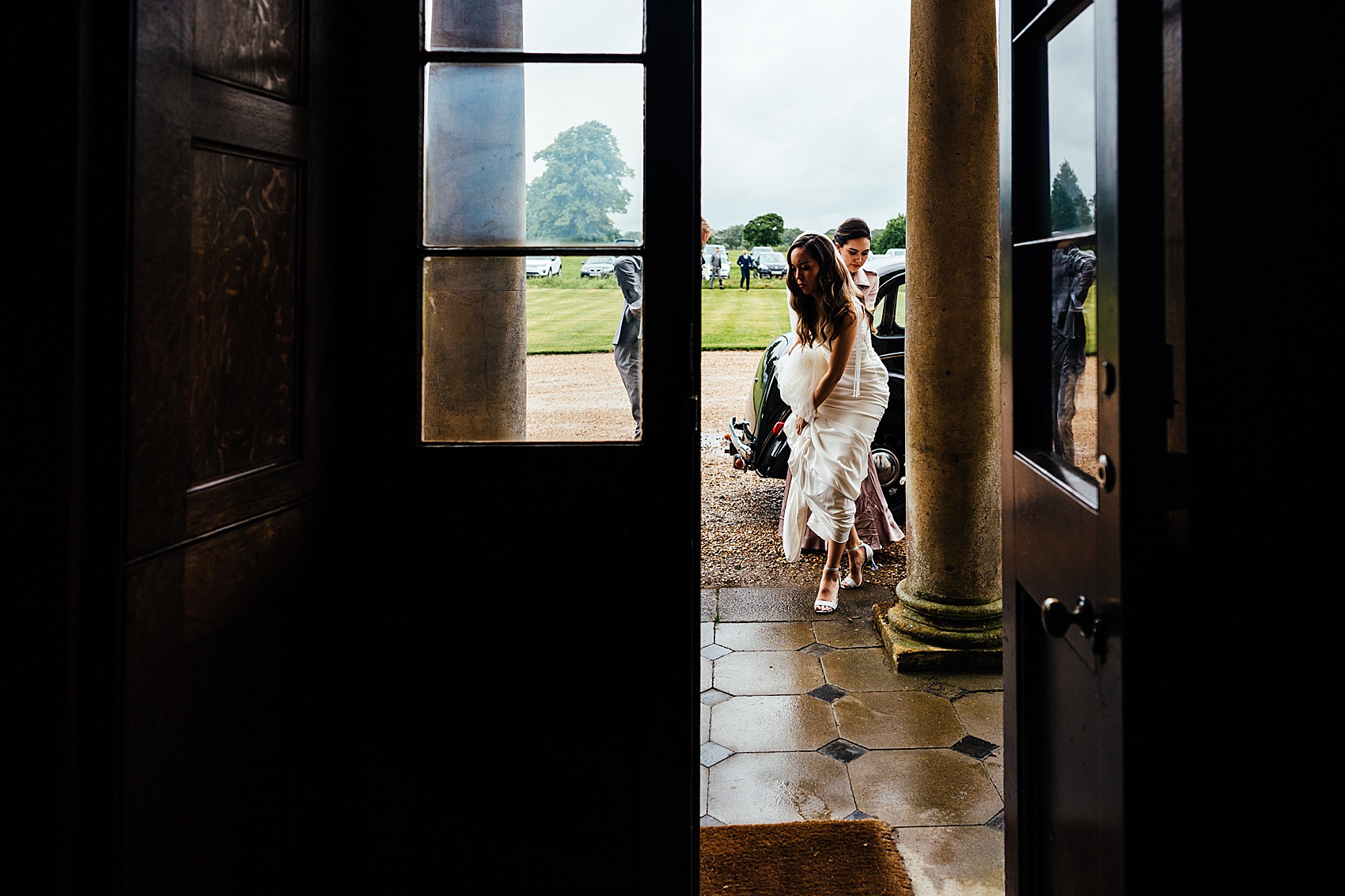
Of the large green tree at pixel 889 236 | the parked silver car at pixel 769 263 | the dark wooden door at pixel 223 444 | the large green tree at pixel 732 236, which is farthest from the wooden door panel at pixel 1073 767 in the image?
the large green tree at pixel 732 236

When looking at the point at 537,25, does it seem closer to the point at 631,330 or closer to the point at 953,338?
the point at 631,330

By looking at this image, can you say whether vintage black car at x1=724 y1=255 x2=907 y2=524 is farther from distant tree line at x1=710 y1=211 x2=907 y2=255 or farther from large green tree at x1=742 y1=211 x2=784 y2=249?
large green tree at x1=742 y1=211 x2=784 y2=249

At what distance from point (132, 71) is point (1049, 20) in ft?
4.84

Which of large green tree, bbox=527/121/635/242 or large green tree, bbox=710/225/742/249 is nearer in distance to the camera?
large green tree, bbox=527/121/635/242

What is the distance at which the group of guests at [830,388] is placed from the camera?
416cm

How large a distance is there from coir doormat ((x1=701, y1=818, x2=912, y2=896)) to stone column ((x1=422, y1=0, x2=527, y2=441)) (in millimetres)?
1357

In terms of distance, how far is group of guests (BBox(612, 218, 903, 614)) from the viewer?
13.6 ft

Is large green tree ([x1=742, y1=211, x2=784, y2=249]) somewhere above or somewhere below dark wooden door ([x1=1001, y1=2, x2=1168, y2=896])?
above

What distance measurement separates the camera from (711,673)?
364cm

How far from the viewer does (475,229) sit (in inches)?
70.6

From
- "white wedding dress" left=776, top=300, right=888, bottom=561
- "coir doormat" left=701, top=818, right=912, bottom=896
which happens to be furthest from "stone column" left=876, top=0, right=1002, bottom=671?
"coir doormat" left=701, top=818, right=912, bottom=896

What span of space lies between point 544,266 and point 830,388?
277 centimetres

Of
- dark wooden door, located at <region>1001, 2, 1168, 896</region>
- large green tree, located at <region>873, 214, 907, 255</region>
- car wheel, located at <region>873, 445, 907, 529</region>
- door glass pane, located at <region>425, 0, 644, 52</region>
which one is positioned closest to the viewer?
dark wooden door, located at <region>1001, 2, 1168, 896</region>

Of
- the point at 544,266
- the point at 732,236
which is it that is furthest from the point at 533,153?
the point at 732,236
